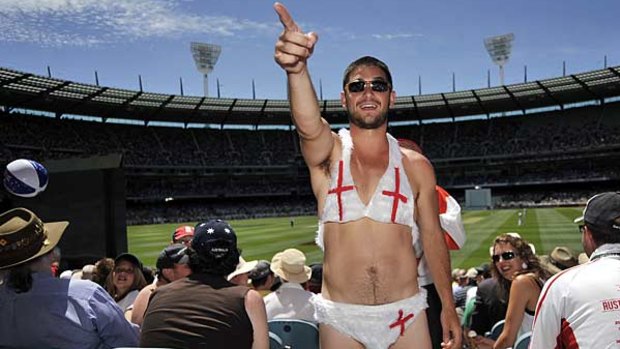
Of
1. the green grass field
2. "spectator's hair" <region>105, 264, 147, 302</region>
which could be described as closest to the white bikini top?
"spectator's hair" <region>105, 264, 147, 302</region>

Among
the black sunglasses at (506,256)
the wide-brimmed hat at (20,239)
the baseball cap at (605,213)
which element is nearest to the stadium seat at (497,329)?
the black sunglasses at (506,256)

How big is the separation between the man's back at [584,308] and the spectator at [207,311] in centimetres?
174

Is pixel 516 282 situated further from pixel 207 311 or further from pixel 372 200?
pixel 207 311

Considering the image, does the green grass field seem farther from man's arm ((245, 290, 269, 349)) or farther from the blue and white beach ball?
man's arm ((245, 290, 269, 349))

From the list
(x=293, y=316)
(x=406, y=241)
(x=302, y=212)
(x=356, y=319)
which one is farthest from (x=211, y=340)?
(x=302, y=212)

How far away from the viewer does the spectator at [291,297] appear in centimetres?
531

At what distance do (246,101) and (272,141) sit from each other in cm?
1554

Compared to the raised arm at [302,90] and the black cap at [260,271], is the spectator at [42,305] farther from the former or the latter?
the black cap at [260,271]

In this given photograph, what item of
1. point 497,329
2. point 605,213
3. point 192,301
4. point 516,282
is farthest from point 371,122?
point 497,329

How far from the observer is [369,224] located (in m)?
2.96

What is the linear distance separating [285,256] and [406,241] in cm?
306

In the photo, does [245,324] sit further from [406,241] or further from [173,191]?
[173,191]

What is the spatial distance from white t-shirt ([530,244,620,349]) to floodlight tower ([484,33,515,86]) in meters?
78.7

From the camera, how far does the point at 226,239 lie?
3539 millimetres
